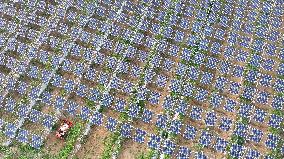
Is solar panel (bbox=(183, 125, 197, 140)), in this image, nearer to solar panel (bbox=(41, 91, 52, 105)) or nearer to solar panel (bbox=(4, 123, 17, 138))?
solar panel (bbox=(41, 91, 52, 105))

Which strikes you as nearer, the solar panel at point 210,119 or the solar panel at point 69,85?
the solar panel at point 210,119

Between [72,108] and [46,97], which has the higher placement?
[72,108]

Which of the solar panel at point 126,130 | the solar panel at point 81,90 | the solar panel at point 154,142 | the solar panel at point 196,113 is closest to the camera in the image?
the solar panel at point 154,142

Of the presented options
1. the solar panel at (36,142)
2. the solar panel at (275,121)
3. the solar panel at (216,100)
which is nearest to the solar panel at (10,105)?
the solar panel at (36,142)

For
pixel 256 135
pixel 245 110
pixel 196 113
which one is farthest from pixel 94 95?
pixel 256 135

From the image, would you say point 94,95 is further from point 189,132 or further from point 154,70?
point 189,132

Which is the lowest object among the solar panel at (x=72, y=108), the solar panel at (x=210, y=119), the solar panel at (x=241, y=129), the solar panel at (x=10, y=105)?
the solar panel at (x=10, y=105)

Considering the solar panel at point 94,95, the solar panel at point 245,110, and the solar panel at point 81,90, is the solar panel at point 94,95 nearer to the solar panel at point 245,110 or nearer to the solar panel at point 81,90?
the solar panel at point 81,90

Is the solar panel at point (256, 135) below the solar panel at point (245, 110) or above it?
below

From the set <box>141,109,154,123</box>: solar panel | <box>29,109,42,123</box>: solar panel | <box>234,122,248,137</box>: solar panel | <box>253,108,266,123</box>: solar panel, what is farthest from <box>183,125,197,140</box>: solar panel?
<box>29,109,42,123</box>: solar panel
